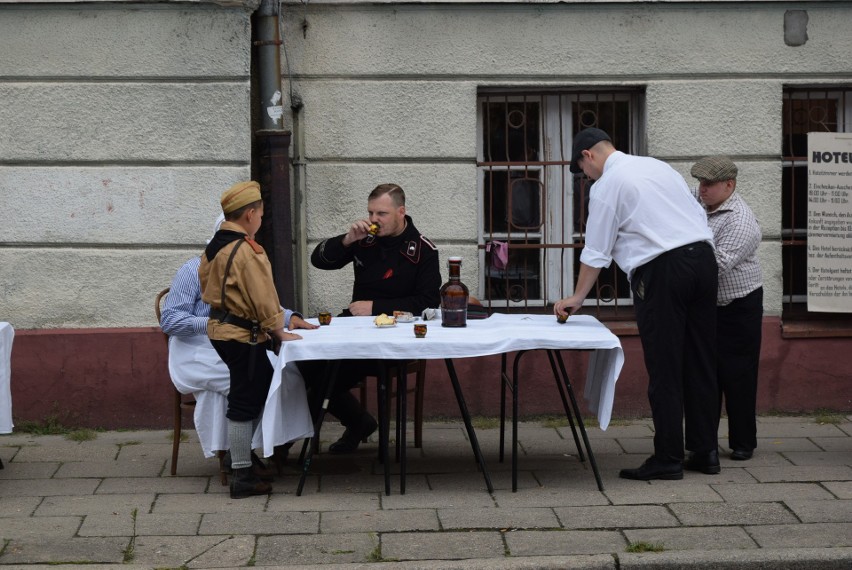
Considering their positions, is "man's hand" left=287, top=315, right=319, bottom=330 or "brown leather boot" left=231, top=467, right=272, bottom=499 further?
"man's hand" left=287, top=315, right=319, bottom=330

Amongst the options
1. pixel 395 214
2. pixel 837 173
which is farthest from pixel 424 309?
pixel 837 173

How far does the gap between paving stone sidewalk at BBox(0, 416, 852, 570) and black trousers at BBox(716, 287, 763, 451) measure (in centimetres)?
20

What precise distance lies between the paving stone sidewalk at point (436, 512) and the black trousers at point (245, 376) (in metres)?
0.45

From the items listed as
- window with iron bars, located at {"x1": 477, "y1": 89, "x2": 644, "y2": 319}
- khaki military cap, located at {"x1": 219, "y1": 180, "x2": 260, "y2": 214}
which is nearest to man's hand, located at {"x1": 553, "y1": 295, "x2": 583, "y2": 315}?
khaki military cap, located at {"x1": 219, "y1": 180, "x2": 260, "y2": 214}

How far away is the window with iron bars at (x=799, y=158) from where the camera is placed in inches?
338

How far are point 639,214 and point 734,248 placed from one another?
2.56 feet

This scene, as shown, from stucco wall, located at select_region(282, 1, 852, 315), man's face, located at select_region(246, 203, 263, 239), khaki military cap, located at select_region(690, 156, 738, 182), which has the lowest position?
man's face, located at select_region(246, 203, 263, 239)

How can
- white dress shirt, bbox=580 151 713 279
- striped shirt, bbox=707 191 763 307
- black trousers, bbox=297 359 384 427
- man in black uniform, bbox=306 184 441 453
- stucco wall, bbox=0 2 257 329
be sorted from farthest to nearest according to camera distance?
stucco wall, bbox=0 2 257 329
man in black uniform, bbox=306 184 441 453
striped shirt, bbox=707 191 763 307
black trousers, bbox=297 359 384 427
white dress shirt, bbox=580 151 713 279

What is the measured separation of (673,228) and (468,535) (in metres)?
1.93

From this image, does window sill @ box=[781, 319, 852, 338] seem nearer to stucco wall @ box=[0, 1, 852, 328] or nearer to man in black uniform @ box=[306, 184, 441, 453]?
stucco wall @ box=[0, 1, 852, 328]

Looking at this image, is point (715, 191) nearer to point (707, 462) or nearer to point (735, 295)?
point (735, 295)

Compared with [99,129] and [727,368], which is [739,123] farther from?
[99,129]

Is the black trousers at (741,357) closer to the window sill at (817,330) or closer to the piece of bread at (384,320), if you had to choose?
the window sill at (817,330)

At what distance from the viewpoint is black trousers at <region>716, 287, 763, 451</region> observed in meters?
6.99
